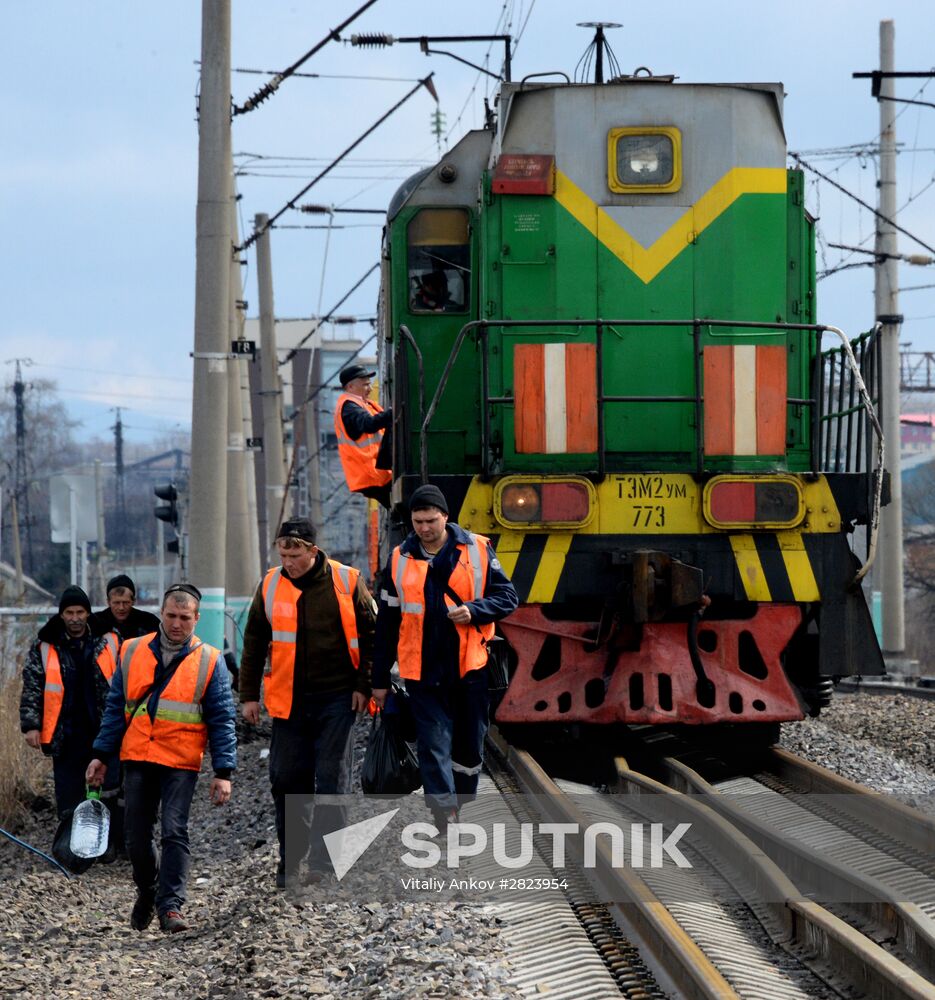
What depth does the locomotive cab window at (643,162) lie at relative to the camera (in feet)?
31.0

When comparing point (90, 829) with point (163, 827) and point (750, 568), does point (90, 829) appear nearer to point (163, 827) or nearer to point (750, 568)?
point (163, 827)

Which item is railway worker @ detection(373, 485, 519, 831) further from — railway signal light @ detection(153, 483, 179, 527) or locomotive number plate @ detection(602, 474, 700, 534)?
railway signal light @ detection(153, 483, 179, 527)

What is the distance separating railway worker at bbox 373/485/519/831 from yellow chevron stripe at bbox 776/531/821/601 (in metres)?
2.26

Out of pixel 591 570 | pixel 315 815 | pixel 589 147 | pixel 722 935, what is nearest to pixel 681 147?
pixel 589 147

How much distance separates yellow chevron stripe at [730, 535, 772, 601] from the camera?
881 cm

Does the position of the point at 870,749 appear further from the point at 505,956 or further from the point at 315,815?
the point at 505,956

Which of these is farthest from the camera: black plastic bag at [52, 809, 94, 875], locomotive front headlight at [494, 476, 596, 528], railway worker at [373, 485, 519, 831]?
locomotive front headlight at [494, 476, 596, 528]

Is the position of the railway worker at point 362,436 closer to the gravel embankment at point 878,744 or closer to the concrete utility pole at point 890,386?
the gravel embankment at point 878,744

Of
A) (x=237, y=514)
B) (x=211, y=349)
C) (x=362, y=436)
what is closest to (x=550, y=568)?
(x=362, y=436)

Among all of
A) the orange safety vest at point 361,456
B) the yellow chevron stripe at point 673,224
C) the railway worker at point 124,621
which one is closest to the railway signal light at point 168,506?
the orange safety vest at point 361,456

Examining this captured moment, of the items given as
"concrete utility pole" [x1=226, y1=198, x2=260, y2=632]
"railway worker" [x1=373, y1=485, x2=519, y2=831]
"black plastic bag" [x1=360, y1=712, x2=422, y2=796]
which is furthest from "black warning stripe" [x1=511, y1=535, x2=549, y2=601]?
"concrete utility pole" [x1=226, y1=198, x2=260, y2=632]

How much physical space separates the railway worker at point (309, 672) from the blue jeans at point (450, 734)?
336 millimetres

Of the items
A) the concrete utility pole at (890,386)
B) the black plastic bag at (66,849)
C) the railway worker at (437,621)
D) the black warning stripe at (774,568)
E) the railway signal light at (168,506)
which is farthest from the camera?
the concrete utility pole at (890,386)

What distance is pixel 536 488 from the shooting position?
8.74m
